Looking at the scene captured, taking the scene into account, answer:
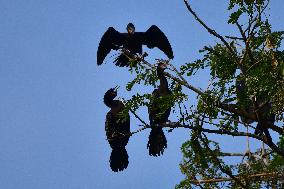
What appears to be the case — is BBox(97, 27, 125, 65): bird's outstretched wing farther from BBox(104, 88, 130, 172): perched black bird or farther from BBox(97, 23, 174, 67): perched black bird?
BBox(104, 88, 130, 172): perched black bird

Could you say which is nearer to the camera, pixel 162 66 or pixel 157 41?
pixel 162 66

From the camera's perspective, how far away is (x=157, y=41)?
966 centimetres

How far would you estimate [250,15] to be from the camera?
452 cm

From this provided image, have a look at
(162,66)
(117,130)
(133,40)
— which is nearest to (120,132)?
(117,130)

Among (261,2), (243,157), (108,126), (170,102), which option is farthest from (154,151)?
(261,2)

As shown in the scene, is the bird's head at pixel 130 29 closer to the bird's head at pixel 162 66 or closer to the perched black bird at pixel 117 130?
the perched black bird at pixel 117 130

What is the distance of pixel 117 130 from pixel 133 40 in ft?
6.01

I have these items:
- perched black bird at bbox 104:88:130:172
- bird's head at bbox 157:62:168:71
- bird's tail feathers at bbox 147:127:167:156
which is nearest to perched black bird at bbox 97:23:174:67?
perched black bird at bbox 104:88:130:172

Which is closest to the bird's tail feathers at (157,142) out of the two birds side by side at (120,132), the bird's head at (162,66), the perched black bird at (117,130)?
the two birds side by side at (120,132)

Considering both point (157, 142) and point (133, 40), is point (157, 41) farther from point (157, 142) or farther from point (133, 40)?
point (157, 142)

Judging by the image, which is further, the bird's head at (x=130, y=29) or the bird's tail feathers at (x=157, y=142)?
the bird's head at (x=130, y=29)

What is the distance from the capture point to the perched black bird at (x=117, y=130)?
8305 mm

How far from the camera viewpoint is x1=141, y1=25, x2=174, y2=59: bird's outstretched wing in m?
9.61

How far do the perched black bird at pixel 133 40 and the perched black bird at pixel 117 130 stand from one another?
3.30ft
